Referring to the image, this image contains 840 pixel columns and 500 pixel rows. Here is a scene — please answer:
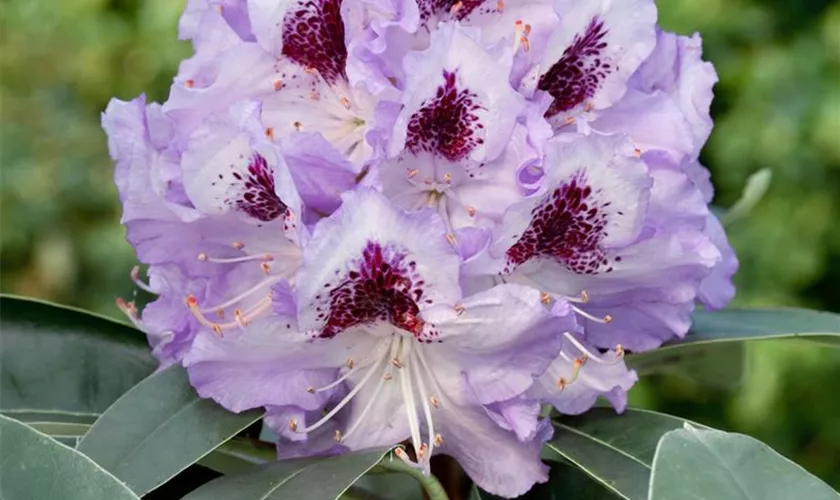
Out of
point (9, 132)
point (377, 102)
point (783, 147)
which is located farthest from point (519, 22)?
point (9, 132)

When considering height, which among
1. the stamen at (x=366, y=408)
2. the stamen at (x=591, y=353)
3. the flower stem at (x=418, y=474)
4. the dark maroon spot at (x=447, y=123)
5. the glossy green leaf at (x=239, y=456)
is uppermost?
the dark maroon spot at (x=447, y=123)

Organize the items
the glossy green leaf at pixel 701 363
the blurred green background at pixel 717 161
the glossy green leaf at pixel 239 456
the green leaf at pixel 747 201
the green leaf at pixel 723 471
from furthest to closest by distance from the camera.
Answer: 1. the blurred green background at pixel 717 161
2. the green leaf at pixel 747 201
3. the glossy green leaf at pixel 701 363
4. the glossy green leaf at pixel 239 456
5. the green leaf at pixel 723 471

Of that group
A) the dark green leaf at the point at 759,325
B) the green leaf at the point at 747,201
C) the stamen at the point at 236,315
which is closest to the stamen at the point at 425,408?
the stamen at the point at 236,315

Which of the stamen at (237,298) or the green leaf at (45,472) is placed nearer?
the green leaf at (45,472)

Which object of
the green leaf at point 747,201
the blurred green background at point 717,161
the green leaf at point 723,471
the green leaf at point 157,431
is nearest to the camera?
the green leaf at point 723,471

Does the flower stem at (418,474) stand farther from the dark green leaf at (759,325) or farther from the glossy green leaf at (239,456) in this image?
the dark green leaf at (759,325)

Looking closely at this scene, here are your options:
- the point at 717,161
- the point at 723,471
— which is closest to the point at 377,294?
the point at 723,471

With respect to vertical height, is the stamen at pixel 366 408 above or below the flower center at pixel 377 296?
below

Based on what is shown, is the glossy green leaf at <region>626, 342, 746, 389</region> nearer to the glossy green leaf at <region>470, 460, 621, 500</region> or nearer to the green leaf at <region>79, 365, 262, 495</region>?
the glossy green leaf at <region>470, 460, 621, 500</region>

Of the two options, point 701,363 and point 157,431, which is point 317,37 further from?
point 701,363
